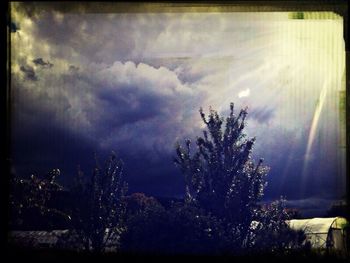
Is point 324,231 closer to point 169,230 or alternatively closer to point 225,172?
point 225,172

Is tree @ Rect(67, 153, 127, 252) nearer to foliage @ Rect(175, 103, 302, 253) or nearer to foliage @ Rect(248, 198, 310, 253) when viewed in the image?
foliage @ Rect(175, 103, 302, 253)

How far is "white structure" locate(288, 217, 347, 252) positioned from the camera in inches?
287

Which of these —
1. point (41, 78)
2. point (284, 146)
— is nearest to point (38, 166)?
point (41, 78)

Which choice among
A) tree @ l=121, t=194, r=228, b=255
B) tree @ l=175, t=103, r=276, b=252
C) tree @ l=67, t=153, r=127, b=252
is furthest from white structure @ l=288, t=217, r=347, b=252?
tree @ l=67, t=153, r=127, b=252

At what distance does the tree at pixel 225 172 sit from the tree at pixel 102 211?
84 cm

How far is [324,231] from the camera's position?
732 centimetres

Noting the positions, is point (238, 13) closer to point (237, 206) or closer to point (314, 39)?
point (314, 39)

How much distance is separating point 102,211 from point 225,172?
1.68 meters

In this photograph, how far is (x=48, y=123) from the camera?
735cm

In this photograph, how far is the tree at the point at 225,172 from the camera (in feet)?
24.2

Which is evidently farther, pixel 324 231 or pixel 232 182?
pixel 232 182

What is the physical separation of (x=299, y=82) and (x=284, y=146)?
0.85m

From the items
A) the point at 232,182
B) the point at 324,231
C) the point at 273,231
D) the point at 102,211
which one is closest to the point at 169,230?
the point at 102,211

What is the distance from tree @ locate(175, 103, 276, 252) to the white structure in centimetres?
63
